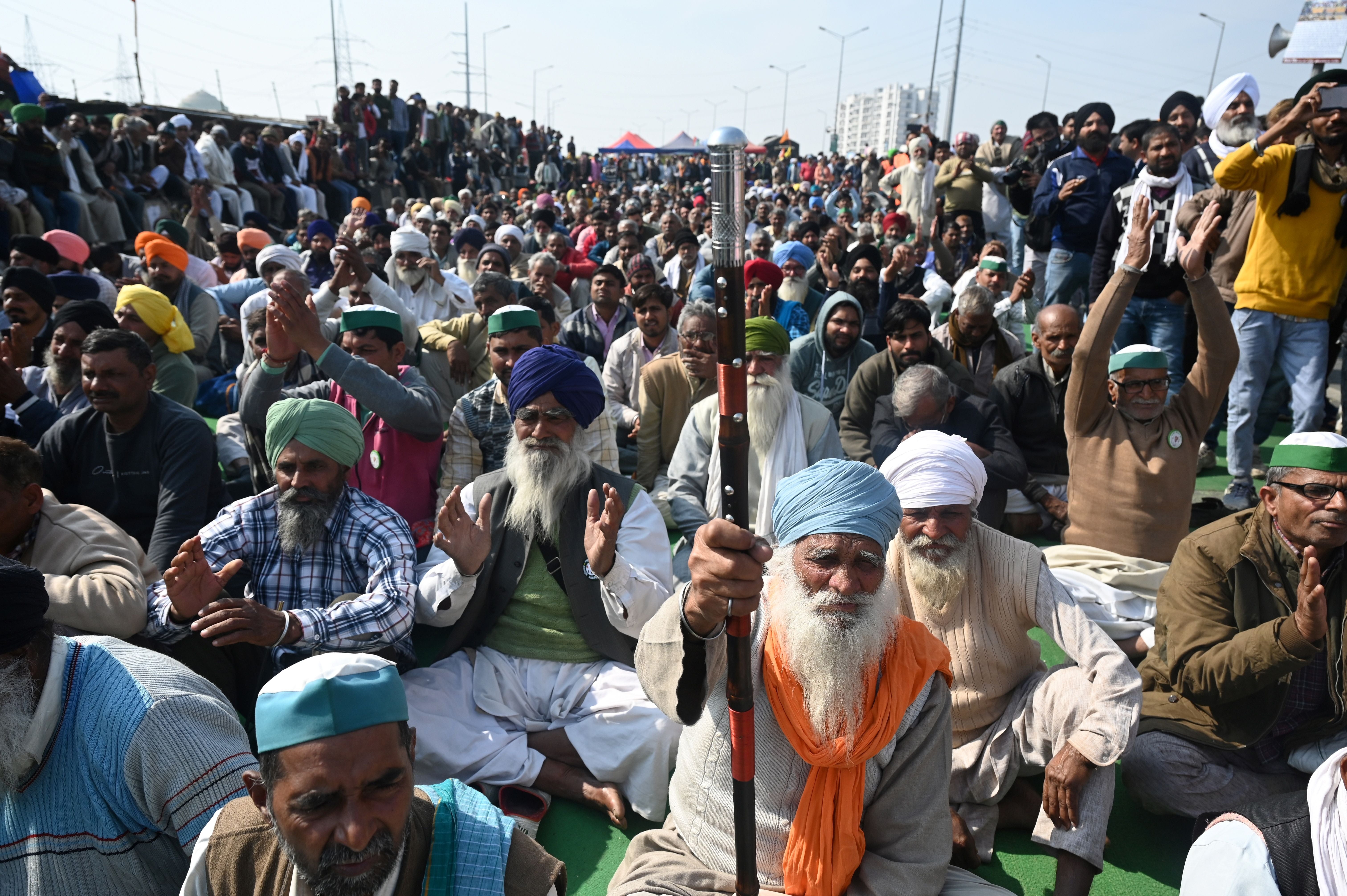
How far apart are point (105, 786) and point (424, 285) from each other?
6476 mm

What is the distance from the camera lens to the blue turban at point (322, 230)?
28.1ft

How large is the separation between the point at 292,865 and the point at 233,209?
45.2ft

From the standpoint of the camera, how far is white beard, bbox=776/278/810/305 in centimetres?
810

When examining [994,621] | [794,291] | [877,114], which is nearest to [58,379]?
[994,621]

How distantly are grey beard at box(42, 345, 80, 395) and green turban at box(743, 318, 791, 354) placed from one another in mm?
3483

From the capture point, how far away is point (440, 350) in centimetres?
654

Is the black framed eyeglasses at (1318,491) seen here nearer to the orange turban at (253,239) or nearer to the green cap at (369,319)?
the green cap at (369,319)

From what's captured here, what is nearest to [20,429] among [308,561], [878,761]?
[308,561]

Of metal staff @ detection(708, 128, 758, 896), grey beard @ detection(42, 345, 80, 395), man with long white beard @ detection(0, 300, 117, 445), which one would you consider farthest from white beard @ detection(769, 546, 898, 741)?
grey beard @ detection(42, 345, 80, 395)

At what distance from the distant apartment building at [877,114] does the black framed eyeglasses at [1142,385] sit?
150559 millimetres

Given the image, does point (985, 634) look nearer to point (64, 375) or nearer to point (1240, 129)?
point (64, 375)

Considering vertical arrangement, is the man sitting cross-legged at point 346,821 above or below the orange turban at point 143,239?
below

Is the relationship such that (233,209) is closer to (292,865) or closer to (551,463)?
(551,463)

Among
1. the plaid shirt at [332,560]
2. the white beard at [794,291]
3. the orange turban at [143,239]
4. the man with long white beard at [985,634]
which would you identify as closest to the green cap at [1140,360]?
the man with long white beard at [985,634]
